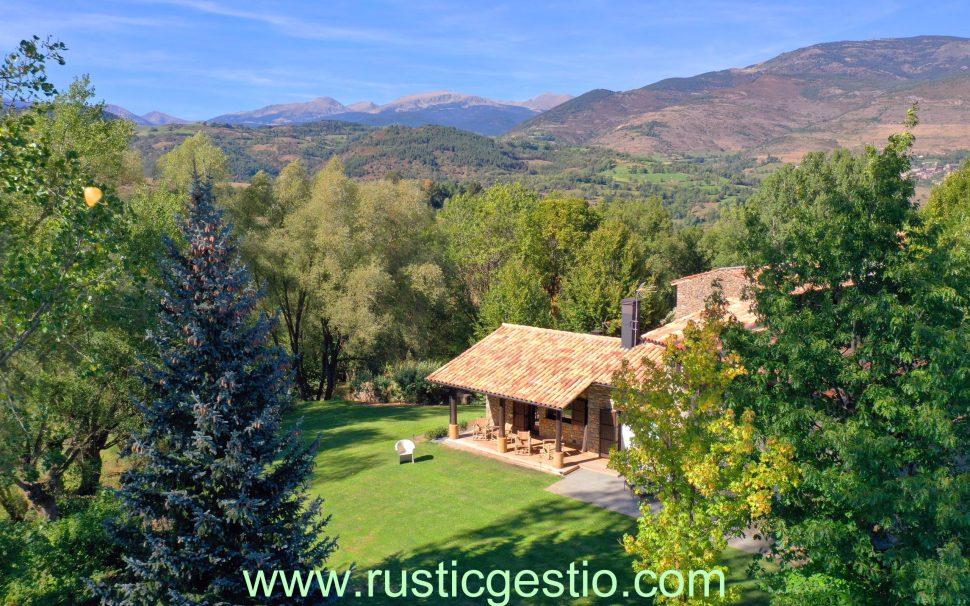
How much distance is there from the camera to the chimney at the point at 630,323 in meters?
22.3

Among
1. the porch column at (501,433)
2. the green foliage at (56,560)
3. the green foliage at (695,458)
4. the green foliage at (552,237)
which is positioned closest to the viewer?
the green foliage at (695,458)

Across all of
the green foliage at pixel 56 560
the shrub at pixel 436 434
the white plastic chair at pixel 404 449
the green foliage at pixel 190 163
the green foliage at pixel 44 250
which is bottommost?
the shrub at pixel 436 434

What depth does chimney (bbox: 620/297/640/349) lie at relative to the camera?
73.2 ft

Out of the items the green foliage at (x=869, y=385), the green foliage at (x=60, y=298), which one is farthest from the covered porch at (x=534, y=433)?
the green foliage at (x=60, y=298)

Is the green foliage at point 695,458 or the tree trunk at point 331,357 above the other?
the green foliage at point 695,458

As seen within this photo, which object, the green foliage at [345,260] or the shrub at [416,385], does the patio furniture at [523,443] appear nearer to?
the shrub at [416,385]

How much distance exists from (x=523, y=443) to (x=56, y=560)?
15.5m

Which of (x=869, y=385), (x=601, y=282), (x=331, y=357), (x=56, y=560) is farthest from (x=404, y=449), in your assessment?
(x=601, y=282)

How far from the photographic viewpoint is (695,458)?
9680 mm

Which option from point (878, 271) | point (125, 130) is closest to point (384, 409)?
point (125, 130)

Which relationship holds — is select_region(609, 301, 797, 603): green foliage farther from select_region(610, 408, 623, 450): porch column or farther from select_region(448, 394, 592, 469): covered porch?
select_region(610, 408, 623, 450): porch column

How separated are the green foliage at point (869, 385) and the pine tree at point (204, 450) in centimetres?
875

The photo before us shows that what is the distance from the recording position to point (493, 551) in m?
15.6

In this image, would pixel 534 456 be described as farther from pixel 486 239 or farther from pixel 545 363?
pixel 486 239
